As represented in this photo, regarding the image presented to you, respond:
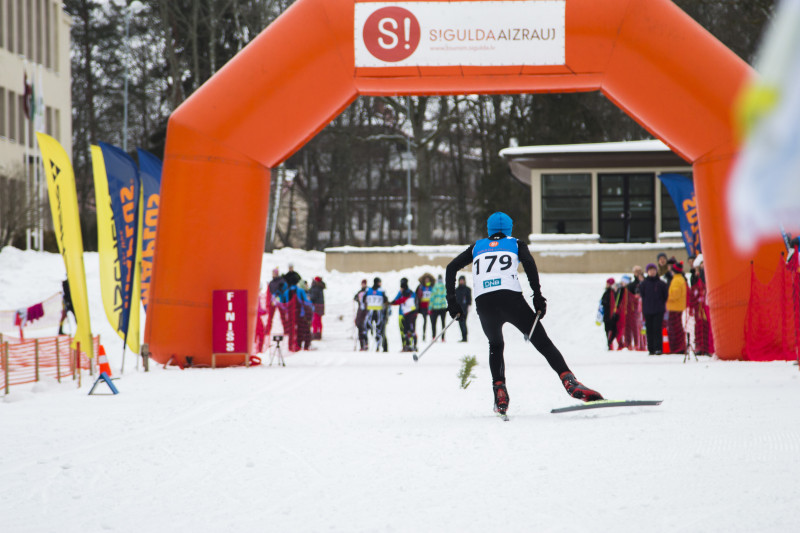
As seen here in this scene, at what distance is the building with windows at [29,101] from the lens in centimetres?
2742

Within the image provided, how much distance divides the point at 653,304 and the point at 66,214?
8.73 m

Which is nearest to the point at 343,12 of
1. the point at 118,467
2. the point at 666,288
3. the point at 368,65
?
the point at 368,65

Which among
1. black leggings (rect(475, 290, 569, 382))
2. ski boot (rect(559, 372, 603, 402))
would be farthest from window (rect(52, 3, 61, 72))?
ski boot (rect(559, 372, 603, 402))

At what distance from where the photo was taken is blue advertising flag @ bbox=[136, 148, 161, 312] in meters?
13.5

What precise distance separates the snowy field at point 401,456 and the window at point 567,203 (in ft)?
69.1

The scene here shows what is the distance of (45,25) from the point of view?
37719mm

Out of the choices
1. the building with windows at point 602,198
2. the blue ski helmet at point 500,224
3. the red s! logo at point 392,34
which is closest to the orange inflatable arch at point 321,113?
the red s! logo at point 392,34

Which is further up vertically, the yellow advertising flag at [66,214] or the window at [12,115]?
the window at [12,115]

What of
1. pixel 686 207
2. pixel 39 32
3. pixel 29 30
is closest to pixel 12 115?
pixel 29 30

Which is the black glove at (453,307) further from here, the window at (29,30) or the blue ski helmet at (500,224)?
the window at (29,30)

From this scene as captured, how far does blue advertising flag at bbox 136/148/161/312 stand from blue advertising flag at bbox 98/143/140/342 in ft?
2.87

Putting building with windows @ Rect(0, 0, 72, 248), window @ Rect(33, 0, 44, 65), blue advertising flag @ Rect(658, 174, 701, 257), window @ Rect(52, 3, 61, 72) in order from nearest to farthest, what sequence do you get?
blue advertising flag @ Rect(658, 174, 701, 257) < building with windows @ Rect(0, 0, 72, 248) < window @ Rect(33, 0, 44, 65) < window @ Rect(52, 3, 61, 72)

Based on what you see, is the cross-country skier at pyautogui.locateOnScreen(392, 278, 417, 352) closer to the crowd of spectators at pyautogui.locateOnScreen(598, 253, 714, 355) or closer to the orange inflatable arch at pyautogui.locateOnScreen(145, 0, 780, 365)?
the crowd of spectators at pyautogui.locateOnScreen(598, 253, 714, 355)

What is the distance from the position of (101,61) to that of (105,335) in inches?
975
